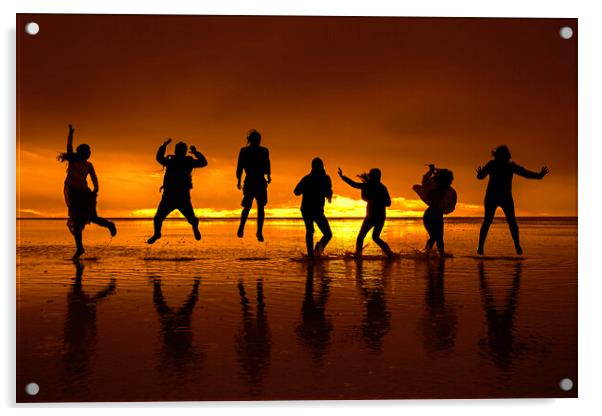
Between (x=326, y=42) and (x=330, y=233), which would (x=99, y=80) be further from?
(x=330, y=233)

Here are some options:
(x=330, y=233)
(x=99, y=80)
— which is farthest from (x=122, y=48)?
(x=330, y=233)

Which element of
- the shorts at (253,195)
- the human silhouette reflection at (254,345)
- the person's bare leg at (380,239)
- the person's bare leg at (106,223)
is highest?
the shorts at (253,195)

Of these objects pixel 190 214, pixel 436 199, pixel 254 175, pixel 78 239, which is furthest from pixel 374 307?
pixel 78 239

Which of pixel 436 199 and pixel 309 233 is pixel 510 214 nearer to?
pixel 436 199

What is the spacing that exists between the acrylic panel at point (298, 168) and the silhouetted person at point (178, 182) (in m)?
0.01

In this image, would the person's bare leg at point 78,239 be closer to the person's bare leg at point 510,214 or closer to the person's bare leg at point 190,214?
the person's bare leg at point 190,214

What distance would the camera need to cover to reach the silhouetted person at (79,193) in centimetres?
441

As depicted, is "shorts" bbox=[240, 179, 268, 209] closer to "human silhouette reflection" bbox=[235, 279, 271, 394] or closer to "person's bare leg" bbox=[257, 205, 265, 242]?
"person's bare leg" bbox=[257, 205, 265, 242]

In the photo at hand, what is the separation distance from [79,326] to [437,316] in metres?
2.11

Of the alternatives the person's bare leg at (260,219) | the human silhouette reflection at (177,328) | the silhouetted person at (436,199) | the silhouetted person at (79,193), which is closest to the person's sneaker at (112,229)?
the silhouetted person at (79,193)

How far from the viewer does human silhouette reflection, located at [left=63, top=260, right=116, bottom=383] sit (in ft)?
12.0

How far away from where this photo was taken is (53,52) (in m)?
4.35

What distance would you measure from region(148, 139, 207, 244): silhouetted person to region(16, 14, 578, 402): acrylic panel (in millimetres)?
13

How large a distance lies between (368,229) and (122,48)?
2004 millimetres
